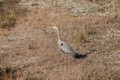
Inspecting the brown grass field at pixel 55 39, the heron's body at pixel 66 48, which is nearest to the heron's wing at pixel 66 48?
the heron's body at pixel 66 48

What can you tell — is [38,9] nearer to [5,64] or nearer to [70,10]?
[70,10]

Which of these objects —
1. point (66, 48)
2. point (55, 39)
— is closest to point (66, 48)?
point (66, 48)

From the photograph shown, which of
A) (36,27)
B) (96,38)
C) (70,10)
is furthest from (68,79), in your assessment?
(70,10)

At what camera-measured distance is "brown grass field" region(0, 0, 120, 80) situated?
37.4 ft

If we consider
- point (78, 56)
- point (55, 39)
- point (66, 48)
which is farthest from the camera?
point (55, 39)

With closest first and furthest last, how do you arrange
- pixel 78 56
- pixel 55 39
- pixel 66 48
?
1. pixel 66 48
2. pixel 78 56
3. pixel 55 39

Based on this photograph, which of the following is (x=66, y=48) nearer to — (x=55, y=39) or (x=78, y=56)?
(x=78, y=56)

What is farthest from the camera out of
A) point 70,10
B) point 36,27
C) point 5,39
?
point 70,10

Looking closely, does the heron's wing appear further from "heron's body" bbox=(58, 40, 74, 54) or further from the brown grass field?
the brown grass field

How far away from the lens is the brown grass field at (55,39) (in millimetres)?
11414

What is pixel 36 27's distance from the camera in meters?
16.0

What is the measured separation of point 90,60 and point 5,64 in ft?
10.5

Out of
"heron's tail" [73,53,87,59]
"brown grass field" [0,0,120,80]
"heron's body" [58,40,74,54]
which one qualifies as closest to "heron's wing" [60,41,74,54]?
"heron's body" [58,40,74,54]

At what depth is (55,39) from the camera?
577 inches
